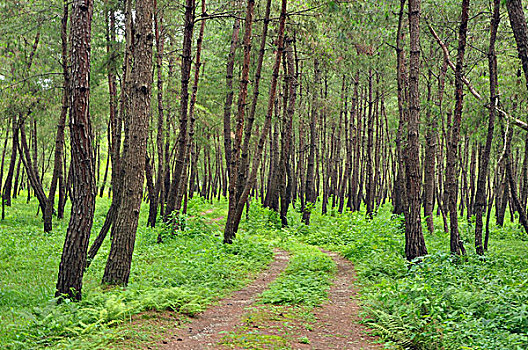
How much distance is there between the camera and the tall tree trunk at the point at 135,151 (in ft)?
26.2

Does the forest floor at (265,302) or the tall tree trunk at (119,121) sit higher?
the tall tree trunk at (119,121)


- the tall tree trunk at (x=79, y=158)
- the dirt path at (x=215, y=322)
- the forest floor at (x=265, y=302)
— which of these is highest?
the tall tree trunk at (x=79, y=158)

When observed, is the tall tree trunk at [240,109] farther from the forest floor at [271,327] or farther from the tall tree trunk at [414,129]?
the tall tree trunk at [414,129]

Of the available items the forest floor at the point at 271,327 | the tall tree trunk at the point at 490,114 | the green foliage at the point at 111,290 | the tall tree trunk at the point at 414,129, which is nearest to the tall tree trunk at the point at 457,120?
the tall tree trunk at the point at 490,114

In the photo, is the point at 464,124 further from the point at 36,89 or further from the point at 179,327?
the point at 36,89

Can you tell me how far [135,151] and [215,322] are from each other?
3.43 metres

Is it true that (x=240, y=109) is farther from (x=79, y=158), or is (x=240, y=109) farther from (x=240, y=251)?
(x=79, y=158)

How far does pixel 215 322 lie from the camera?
689cm

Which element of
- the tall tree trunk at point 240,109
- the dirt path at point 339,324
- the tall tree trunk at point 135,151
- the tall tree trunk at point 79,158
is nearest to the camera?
the dirt path at point 339,324

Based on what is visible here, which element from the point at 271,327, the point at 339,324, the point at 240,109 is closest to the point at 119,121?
Answer: the point at 240,109

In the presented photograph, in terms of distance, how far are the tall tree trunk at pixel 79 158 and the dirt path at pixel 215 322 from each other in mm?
1970

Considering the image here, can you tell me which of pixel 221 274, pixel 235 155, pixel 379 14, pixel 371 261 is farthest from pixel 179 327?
pixel 379 14

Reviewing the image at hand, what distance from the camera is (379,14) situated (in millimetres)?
13273

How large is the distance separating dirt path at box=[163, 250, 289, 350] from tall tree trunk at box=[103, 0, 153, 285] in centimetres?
201
